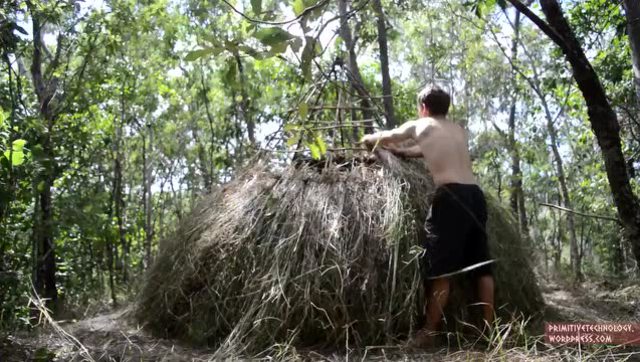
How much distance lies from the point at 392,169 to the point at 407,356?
1.17 metres

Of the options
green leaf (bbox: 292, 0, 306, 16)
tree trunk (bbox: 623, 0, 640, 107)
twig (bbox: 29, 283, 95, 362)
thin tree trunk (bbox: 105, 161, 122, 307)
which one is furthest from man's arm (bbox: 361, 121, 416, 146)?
thin tree trunk (bbox: 105, 161, 122, 307)

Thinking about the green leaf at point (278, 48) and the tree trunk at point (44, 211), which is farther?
the tree trunk at point (44, 211)

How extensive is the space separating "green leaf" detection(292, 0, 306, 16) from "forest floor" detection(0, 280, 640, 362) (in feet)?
4.96

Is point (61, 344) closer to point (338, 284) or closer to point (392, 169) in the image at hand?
point (338, 284)

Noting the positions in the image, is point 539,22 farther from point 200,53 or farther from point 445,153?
point 200,53

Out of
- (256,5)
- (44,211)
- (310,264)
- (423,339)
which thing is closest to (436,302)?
(423,339)

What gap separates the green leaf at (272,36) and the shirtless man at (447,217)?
1428mm

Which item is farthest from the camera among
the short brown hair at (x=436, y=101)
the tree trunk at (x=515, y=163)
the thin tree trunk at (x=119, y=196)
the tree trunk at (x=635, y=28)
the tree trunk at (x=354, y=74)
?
the tree trunk at (x=515, y=163)

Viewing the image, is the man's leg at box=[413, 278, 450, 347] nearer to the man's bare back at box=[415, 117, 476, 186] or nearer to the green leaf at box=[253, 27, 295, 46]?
the man's bare back at box=[415, 117, 476, 186]

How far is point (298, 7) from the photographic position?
207 cm

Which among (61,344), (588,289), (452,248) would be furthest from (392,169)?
(588,289)

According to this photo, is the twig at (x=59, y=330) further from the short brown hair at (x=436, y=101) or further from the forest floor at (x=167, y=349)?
the short brown hair at (x=436, y=101)

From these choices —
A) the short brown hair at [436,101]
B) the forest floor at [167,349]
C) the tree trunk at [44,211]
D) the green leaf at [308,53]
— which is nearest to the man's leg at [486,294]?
the forest floor at [167,349]

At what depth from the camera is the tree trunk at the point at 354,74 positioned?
12.9 ft
